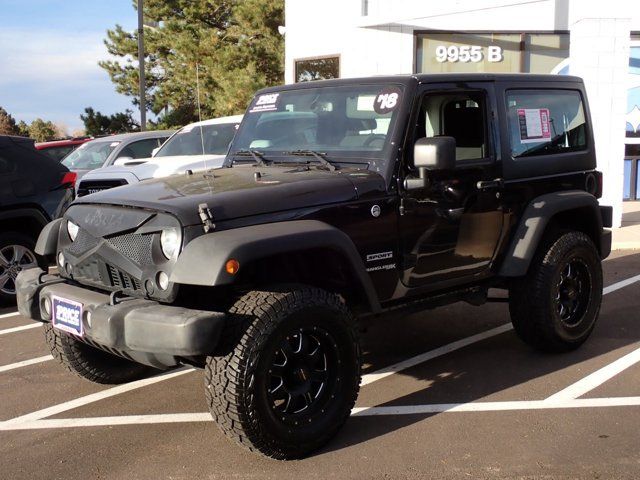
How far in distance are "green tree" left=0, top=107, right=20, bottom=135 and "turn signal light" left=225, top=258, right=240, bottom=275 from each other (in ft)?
122

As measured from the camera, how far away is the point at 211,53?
24.1 m

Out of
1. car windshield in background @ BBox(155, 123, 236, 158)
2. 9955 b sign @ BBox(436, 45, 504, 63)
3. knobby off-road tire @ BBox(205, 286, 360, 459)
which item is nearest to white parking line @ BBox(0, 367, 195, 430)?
knobby off-road tire @ BBox(205, 286, 360, 459)

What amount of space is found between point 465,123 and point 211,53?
20.6m

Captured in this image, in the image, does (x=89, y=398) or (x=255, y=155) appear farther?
(x=255, y=155)

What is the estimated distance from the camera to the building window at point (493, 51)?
14594mm

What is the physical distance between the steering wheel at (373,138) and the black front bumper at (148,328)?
1.51 metres

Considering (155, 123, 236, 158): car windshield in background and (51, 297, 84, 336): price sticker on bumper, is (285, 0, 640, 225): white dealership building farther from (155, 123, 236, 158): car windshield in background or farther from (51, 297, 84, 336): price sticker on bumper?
(51, 297, 84, 336): price sticker on bumper

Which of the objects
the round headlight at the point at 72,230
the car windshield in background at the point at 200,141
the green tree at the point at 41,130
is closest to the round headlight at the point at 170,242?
the round headlight at the point at 72,230

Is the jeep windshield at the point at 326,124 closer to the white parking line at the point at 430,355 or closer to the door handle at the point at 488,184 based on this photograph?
the door handle at the point at 488,184

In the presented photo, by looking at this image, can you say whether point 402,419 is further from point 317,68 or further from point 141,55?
point 141,55

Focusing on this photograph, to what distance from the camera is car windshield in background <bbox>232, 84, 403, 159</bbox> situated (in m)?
4.26

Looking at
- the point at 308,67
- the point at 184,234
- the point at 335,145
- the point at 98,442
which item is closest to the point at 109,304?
the point at 184,234

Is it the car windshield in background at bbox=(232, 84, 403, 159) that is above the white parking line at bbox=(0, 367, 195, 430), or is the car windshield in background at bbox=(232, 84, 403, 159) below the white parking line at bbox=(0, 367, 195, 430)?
above

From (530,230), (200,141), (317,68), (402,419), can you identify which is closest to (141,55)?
(317,68)
